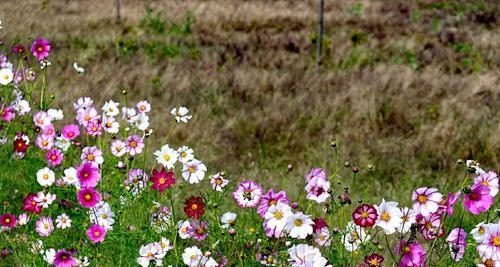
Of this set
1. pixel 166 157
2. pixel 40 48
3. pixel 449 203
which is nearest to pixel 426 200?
pixel 449 203

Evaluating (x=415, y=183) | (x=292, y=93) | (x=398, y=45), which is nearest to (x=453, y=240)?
(x=415, y=183)

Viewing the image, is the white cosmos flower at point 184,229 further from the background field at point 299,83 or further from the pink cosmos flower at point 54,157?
the background field at point 299,83

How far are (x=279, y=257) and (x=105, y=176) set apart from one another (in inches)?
44.7

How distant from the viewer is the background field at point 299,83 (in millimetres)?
5113

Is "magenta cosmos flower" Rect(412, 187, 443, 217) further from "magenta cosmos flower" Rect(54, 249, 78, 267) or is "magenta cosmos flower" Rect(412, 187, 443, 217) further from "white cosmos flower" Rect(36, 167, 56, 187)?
"white cosmos flower" Rect(36, 167, 56, 187)

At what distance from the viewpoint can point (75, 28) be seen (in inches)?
437

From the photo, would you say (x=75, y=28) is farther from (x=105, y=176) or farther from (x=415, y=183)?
(x=105, y=176)

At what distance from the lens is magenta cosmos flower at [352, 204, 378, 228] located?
6.28 ft

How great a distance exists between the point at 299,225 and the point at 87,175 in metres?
0.94

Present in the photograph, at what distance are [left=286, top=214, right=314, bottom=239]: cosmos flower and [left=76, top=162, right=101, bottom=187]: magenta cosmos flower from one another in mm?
876

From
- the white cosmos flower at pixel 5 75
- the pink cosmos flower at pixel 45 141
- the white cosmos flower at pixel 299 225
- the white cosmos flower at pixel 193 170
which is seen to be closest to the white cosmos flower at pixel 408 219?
the white cosmos flower at pixel 299 225

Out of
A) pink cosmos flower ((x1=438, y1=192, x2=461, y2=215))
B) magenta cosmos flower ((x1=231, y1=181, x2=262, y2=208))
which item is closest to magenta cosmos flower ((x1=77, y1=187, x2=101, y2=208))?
magenta cosmos flower ((x1=231, y1=181, x2=262, y2=208))

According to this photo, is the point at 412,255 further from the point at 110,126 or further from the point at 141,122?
the point at 110,126

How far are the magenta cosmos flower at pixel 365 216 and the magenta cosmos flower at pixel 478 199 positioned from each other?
30 cm
